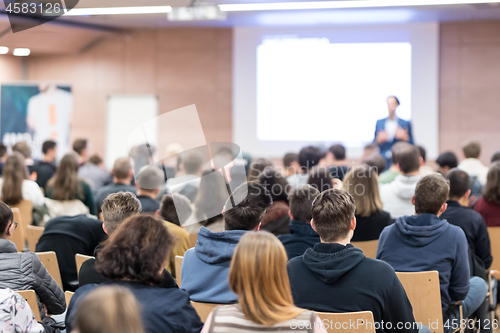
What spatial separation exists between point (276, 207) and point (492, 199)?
5.29 feet

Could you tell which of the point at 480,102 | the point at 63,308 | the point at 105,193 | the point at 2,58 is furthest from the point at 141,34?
the point at 63,308

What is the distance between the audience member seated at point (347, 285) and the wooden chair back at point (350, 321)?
0.21 feet

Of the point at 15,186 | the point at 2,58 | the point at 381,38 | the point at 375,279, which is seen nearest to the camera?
the point at 375,279

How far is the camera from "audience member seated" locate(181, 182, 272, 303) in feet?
6.24

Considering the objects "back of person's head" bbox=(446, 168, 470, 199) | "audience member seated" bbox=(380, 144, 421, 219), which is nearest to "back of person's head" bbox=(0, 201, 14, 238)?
"back of person's head" bbox=(446, 168, 470, 199)

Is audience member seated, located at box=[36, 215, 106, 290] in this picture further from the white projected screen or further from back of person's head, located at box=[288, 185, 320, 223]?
the white projected screen

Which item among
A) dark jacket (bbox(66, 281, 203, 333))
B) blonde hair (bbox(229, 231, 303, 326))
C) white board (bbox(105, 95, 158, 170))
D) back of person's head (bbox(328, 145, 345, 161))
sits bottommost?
dark jacket (bbox(66, 281, 203, 333))

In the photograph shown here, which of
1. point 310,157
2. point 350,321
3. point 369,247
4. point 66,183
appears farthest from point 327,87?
point 350,321

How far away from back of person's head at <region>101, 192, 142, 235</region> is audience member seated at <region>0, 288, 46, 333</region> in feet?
1.87

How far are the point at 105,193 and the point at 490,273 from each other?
9.91 ft

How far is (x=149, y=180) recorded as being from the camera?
3.47 metres

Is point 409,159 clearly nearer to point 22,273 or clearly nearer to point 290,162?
point 290,162

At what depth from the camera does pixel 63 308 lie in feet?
7.07

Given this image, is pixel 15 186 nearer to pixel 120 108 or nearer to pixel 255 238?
pixel 255 238
